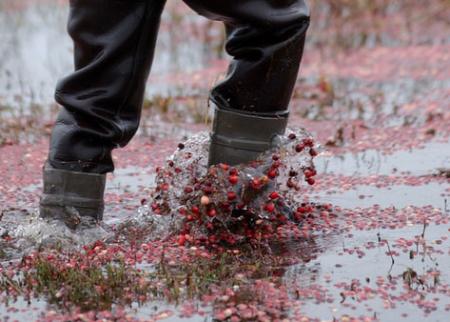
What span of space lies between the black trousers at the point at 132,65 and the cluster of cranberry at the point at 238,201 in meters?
0.24

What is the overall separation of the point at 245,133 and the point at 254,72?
240 mm

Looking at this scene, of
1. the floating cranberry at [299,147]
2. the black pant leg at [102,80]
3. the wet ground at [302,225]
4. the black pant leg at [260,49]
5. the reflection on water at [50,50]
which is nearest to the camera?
the wet ground at [302,225]

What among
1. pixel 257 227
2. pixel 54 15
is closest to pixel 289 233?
pixel 257 227

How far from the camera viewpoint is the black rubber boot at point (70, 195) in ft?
13.5

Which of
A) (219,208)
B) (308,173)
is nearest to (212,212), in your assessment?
(219,208)

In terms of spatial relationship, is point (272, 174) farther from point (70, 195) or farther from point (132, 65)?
point (70, 195)

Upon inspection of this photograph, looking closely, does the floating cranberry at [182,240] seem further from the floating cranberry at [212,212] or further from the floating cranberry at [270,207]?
the floating cranberry at [270,207]

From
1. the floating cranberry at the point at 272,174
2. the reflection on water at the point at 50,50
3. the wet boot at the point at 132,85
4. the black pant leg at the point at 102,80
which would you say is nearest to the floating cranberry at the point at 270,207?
the floating cranberry at the point at 272,174

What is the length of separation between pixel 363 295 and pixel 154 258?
831 millimetres

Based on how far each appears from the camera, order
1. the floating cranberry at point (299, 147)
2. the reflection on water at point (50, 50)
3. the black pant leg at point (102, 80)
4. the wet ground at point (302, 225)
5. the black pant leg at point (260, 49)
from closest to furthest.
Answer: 1. the wet ground at point (302, 225)
2. the black pant leg at point (260, 49)
3. the black pant leg at point (102, 80)
4. the floating cranberry at point (299, 147)
5. the reflection on water at point (50, 50)

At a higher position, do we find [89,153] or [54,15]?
[54,15]

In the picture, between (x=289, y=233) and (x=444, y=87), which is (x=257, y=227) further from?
(x=444, y=87)

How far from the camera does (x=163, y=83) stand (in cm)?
955

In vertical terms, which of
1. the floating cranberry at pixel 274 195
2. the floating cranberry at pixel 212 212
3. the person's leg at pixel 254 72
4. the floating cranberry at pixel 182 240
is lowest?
the floating cranberry at pixel 182 240
